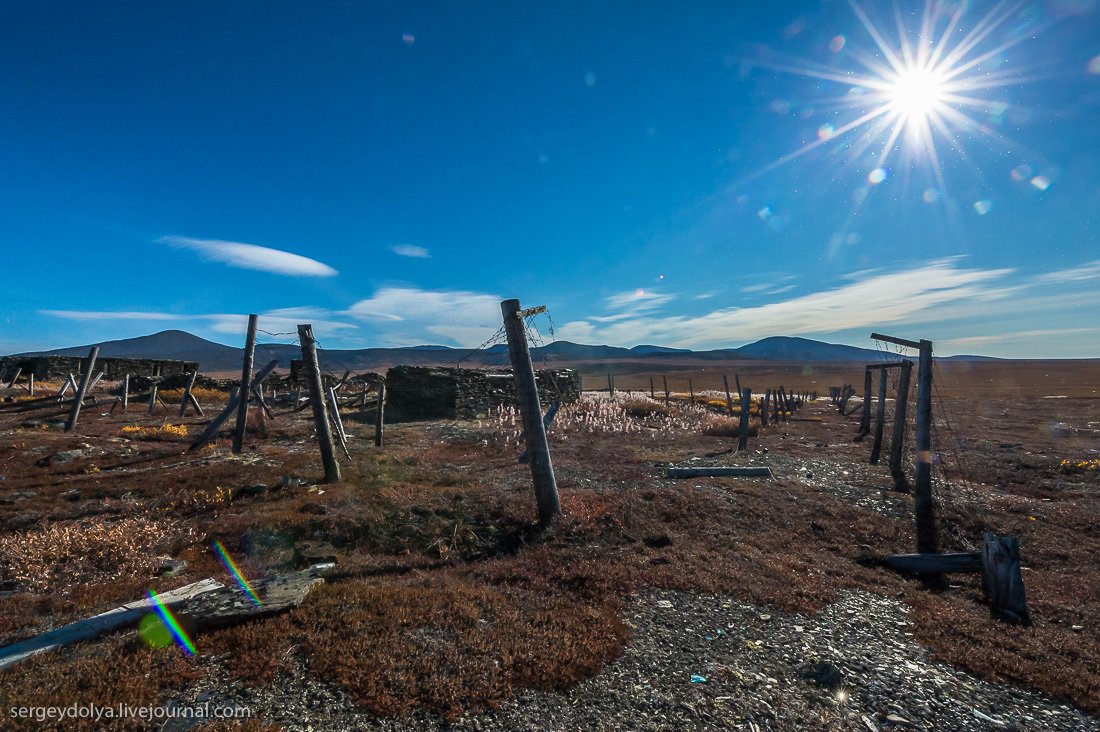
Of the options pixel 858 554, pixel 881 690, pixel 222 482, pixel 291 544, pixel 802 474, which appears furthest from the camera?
pixel 802 474

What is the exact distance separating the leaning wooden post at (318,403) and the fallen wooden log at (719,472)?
9156 mm

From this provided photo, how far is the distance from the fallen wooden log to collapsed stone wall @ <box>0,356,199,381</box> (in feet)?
106

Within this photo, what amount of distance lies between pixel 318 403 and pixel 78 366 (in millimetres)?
36451

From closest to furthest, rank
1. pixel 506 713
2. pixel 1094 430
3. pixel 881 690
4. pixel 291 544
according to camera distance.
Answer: pixel 506 713
pixel 881 690
pixel 291 544
pixel 1094 430

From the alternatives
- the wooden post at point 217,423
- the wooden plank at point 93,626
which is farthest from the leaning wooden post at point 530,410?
the wooden post at point 217,423

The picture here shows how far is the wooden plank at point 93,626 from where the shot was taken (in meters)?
4.11

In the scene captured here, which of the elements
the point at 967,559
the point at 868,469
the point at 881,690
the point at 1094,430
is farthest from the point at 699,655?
the point at 1094,430

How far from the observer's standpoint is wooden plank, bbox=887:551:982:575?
22.1 feet

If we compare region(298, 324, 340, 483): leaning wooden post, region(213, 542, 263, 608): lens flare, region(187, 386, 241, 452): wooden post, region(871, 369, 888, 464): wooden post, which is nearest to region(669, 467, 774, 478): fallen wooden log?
region(871, 369, 888, 464): wooden post

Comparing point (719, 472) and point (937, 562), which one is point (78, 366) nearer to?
point (719, 472)

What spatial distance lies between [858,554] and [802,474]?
602cm

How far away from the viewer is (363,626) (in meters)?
4.81

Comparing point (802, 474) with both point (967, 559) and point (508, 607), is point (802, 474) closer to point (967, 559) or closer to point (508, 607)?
point (967, 559)

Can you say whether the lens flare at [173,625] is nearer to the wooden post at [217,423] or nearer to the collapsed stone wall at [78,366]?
the wooden post at [217,423]
